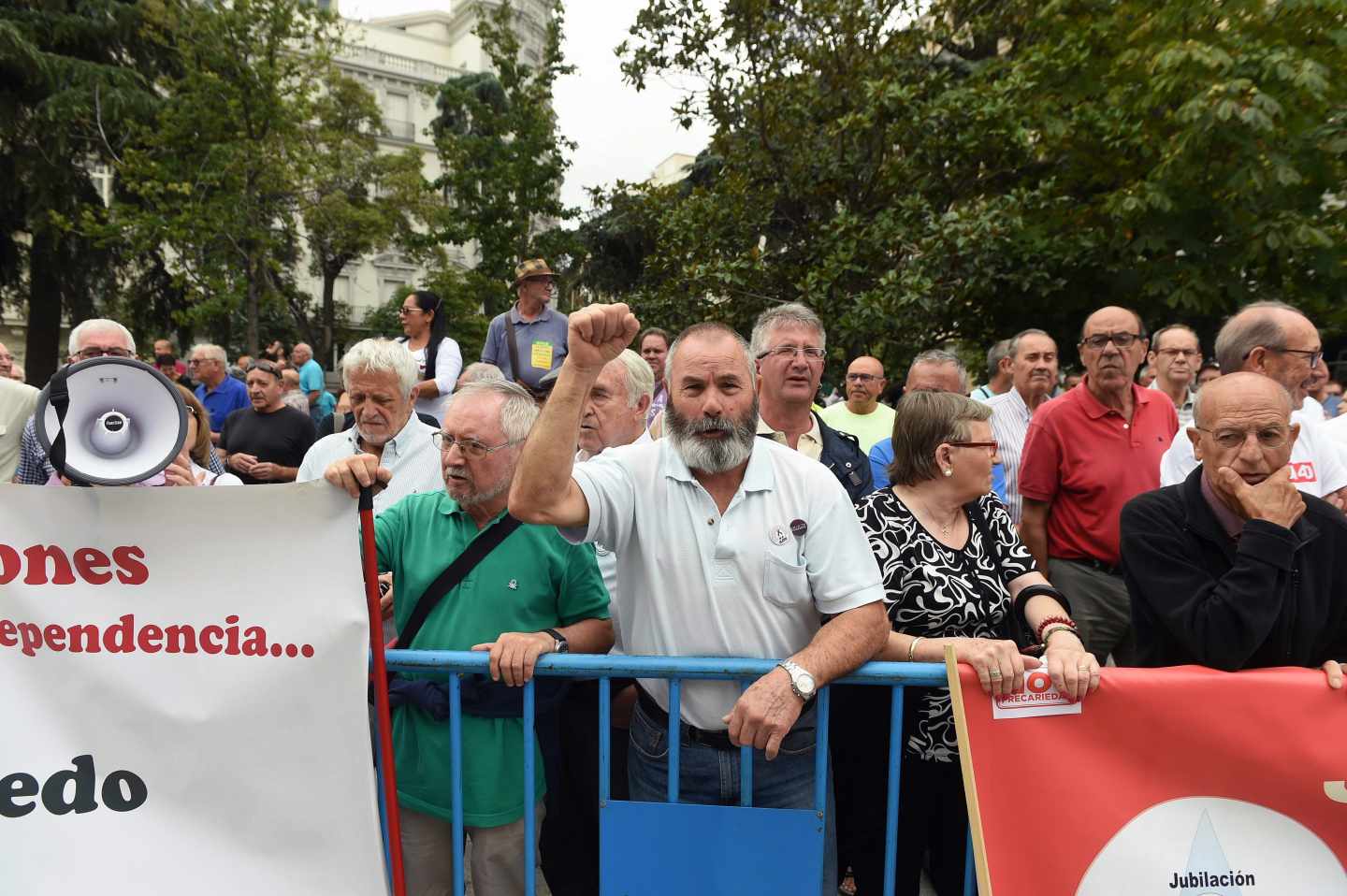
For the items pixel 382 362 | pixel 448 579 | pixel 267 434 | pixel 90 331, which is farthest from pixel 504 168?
pixel 448 579

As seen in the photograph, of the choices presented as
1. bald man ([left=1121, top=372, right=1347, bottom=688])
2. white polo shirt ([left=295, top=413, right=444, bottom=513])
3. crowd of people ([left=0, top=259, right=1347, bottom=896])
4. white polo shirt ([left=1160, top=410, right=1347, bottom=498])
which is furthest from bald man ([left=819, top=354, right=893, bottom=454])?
bald man ([left=1121, top=372, right=1347, bottom=688])

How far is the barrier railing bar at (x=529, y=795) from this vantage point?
2.34 m

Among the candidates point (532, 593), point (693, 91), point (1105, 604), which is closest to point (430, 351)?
point (532, 593)

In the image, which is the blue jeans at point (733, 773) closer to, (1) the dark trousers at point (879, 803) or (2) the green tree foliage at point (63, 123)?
(1) the dark trousers at point (879, 803)

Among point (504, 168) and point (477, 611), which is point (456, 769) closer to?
point (477, 611)

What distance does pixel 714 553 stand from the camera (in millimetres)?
2316

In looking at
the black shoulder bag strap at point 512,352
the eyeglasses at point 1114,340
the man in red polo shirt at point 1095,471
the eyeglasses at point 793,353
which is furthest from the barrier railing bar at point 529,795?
the black shoulder bag strap at point 512,352

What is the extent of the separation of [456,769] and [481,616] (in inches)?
15.6

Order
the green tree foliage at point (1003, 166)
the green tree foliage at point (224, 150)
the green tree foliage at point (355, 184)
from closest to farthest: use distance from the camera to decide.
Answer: the green tree foliage at point (1003, 166) < the green tree foliage at point (224, 150) < the green tree foliage at point (355, 184)

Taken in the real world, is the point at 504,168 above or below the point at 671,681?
above

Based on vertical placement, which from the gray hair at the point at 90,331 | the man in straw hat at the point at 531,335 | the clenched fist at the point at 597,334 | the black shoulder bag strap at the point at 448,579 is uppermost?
the man in straw hat at the point at 531,335

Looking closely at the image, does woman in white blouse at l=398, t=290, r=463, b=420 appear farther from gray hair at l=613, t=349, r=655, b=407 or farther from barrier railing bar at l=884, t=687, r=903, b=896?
barrier railing bar at l=884, t=687, r=903, b=896

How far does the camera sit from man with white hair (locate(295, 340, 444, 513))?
11.8 feet

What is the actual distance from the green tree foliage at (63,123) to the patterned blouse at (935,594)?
19.6 m
